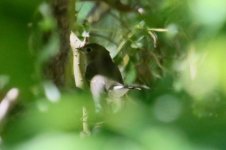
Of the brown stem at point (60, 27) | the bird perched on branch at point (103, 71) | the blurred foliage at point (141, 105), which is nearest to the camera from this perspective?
the blurred foliage at point (141, 105)

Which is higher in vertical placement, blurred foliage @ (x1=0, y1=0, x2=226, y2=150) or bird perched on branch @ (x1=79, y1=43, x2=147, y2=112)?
bird perched on branch @ (x1=79, y1=43, x2=147, y2=112)

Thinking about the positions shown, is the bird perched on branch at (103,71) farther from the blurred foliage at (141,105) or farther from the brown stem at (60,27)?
the blurred foliage at (141,105)

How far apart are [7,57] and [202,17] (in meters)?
0.07

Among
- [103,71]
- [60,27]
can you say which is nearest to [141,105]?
[60,27]

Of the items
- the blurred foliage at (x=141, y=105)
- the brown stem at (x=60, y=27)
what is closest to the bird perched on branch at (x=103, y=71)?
the brown stem at (x=60, y=27)

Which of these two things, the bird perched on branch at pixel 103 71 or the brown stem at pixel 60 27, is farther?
the bird perched on branch at pixel 103 71

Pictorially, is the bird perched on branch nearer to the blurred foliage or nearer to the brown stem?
the brown stem

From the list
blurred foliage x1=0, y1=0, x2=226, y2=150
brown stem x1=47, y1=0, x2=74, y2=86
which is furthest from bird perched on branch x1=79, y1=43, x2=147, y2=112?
blurred foliage x1=0, y1=0, x2=226, y2=150

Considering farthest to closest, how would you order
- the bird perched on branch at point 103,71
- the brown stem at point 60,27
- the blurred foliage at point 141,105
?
the bird perched on branch at point 103,71 → the brown stem at point 60,27 → the blurred foliage at point 141,105

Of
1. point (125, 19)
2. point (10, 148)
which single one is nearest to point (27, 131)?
point (10, 148)

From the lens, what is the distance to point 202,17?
15 cm

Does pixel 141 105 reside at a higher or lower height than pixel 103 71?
lower

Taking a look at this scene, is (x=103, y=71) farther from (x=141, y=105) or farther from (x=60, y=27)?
(x=141, y=105)

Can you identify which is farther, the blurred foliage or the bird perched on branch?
the bird perched on branch
